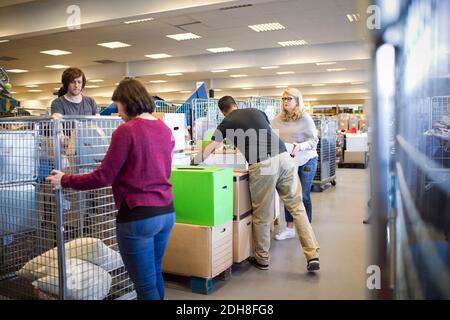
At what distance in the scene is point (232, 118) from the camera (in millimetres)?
3055

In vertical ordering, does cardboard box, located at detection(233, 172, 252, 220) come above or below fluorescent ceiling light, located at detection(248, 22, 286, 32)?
below

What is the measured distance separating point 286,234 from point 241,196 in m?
1.17

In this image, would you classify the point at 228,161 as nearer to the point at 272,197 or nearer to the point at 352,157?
the point at 272,197

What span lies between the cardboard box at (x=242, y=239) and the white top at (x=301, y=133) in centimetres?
100

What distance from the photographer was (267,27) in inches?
340

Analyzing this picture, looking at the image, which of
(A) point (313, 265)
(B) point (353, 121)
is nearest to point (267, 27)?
(B) point (353, 121)

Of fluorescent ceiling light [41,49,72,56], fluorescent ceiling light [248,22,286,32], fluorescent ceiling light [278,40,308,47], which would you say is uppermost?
fluorescent ceiling light [278,40,308,47]

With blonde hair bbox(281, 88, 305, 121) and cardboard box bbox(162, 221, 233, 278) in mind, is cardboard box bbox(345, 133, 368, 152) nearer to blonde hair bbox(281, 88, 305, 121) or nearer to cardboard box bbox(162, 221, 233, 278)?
blonde hair bbox(281, 88, 305, 121)

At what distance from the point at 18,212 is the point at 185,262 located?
115cm

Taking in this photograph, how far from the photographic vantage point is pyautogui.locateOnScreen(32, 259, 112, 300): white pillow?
221 cm

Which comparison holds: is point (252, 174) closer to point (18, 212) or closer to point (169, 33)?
point (18, 212)

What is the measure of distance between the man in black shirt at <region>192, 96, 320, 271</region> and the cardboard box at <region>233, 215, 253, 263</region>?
0.19 feet

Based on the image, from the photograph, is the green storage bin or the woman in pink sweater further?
the green storage bin

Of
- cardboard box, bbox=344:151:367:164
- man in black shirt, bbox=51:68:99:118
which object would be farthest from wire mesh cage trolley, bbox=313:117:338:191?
man in black shirt, bbox=51:68:99:118
